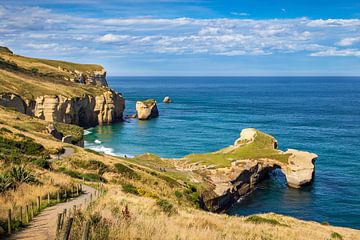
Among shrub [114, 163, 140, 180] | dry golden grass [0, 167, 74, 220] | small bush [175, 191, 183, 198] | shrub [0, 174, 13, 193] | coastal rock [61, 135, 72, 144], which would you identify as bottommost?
small bush [175, 191, 183, 198]

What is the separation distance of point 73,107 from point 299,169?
59538 mm

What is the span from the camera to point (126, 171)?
3844cm

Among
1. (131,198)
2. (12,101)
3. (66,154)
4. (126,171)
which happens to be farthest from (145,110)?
(131,198)

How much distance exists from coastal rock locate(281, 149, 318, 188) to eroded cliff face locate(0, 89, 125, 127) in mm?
51661

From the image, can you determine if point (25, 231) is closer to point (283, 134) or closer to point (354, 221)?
point (354, 221)

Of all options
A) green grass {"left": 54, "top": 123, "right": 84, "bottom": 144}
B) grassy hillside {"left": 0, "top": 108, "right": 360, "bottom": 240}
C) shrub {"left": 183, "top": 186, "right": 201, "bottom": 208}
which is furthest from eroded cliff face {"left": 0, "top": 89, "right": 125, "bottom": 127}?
shrub {"left": 183, "top": 186, "right": 201, "bottom": 208}

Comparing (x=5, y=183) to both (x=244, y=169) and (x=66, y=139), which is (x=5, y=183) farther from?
(x=244, y=169)

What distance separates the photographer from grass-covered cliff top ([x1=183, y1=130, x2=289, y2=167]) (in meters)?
58.4

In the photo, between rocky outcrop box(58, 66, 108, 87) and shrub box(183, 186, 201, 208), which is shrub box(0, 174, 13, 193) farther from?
rocky outcrop box(58, 66, 108, 87)

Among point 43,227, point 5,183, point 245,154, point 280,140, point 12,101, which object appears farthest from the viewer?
point 280,140

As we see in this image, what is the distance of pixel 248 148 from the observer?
64562 millimetres

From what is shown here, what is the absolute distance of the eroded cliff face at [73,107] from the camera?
77.9m

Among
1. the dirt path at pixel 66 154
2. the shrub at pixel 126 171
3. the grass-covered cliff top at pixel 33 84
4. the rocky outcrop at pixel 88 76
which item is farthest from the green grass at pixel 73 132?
the rocky outcrop at pixel 88 76

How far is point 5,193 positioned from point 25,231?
183 inches
